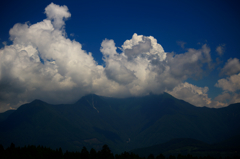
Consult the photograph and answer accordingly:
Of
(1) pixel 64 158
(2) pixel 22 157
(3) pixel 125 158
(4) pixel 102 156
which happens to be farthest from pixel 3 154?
(3) pixel 125 158

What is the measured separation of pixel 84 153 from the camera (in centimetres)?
18850

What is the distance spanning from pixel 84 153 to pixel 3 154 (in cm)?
8077

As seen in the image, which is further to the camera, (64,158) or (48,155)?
(48,155)

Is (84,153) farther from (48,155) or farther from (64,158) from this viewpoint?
(48,155)

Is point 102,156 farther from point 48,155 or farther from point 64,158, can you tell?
point 48,155

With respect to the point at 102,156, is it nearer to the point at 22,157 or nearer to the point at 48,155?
the point at 48,155

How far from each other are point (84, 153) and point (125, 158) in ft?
145

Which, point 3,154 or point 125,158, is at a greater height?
point 3,154

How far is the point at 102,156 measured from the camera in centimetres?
18638

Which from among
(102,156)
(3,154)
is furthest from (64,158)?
(3,154)

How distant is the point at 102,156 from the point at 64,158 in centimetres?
3865

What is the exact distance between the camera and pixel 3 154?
180 metres

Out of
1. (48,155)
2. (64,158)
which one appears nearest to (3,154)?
(48,155)

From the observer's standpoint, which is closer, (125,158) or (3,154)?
(3,154)
